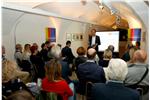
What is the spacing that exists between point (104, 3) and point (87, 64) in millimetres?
5947

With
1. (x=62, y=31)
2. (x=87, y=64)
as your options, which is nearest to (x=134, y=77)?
(x=87, y=64)

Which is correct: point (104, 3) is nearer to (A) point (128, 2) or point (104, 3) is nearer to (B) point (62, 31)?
(A) point (128, 2)

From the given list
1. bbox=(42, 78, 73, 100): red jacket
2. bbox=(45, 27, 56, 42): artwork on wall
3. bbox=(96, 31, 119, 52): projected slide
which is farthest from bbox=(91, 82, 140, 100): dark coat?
bbox=(96, 31, 119, 52): projected slide

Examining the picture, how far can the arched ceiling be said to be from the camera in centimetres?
845

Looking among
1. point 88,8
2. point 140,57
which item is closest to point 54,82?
point 140,57

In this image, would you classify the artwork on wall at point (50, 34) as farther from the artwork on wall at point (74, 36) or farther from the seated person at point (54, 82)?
the seated person at point (54, 82)

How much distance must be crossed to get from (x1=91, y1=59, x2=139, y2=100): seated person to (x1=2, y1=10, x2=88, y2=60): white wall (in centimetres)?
613

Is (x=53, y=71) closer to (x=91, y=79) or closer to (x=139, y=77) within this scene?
(x=91, y=79)

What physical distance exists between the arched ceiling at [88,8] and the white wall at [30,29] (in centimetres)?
43

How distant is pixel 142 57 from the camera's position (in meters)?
3.48

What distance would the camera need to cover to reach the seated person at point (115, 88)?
237cm

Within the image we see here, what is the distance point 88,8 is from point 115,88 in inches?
400

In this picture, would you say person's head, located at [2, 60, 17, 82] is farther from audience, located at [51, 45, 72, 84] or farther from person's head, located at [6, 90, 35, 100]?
audience, located at [51, 45, 72, 84]

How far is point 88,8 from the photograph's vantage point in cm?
1230
